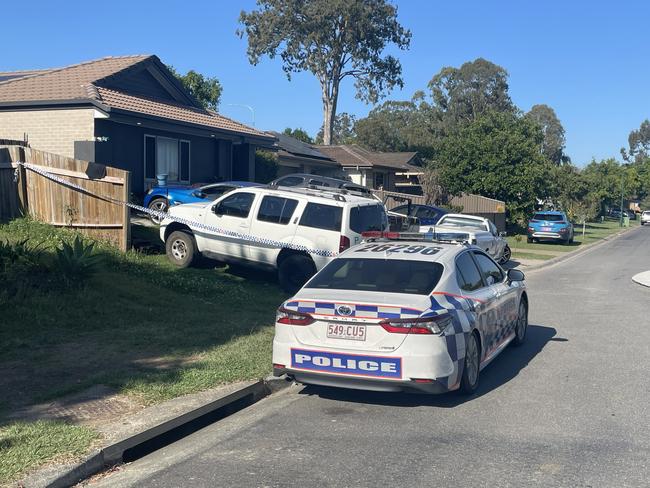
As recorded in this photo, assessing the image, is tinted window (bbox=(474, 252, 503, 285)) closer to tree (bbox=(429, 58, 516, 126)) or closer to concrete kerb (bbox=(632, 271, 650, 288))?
concrete kerb (bbox=(632, 271, 650, 288))

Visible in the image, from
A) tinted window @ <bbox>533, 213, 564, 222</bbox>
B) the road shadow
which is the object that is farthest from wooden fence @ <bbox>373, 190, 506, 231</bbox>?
the road shadow

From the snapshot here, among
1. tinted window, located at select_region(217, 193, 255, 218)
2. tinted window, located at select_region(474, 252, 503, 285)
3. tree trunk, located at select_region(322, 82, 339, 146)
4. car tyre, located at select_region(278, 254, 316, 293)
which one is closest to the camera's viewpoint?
tinted window, located at select_region(474, 252, 503, 285)

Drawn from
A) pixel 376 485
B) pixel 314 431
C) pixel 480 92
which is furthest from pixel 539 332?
pixel 480 92

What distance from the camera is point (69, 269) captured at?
33.6ft

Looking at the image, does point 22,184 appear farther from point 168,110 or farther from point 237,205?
point 168,110

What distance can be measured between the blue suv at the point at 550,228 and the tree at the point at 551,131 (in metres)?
69.5

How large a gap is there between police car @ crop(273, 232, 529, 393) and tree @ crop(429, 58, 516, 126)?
247 ft

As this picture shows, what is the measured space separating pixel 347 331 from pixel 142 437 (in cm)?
202

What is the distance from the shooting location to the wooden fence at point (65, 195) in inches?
531

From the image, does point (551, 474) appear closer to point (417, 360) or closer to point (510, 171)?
point (417, 360)

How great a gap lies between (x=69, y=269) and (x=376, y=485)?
6.75m

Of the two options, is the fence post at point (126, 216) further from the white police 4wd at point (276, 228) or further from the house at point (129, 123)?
the house at point (129, 123)

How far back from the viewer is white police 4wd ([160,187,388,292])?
1238cm

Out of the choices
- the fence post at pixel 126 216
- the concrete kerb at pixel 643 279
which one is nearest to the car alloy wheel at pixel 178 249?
the fence post at pixel 126 216
